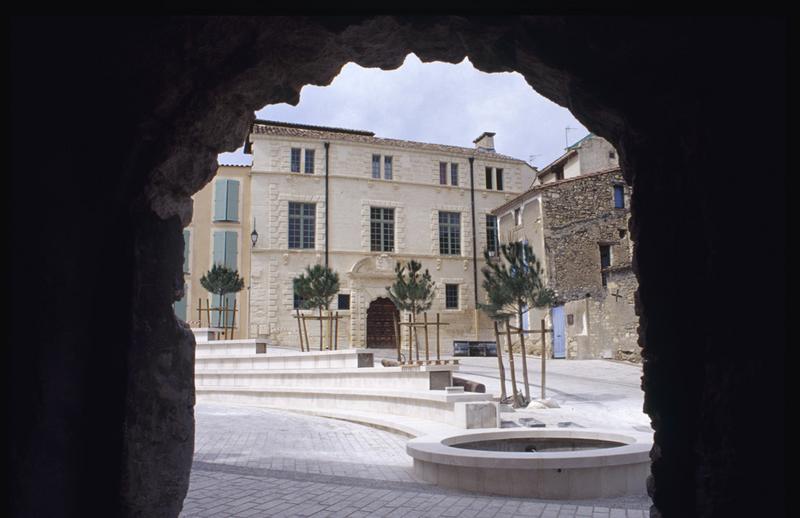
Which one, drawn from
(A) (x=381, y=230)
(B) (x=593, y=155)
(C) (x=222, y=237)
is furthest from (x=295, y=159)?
(B) (x=593, y=155)

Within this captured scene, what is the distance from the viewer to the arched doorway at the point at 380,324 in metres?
28.4

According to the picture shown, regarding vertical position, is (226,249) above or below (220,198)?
below

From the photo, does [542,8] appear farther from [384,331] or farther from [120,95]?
[384,331]

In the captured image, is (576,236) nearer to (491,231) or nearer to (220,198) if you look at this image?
(491,231)

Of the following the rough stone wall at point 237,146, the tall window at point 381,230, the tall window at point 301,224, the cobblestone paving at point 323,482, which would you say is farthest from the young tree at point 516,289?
the tall window at point 381,230

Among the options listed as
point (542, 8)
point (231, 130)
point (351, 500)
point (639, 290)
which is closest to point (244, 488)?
point (351, 500)

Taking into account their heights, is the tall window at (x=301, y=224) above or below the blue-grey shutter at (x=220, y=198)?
below

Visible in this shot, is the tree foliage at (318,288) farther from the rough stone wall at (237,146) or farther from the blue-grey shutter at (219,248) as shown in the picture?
the rough stone wall at (237,146)

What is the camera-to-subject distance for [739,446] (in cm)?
259

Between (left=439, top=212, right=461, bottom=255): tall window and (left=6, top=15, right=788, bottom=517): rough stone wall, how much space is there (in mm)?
26805

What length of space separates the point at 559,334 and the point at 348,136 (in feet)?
45.5

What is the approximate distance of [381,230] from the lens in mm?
29469

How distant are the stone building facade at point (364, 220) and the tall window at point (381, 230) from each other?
5cm

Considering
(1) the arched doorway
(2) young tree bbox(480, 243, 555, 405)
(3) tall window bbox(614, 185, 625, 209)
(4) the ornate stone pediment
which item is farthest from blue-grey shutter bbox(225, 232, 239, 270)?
(2) young tree bbox(480, 243, 555, 405)
